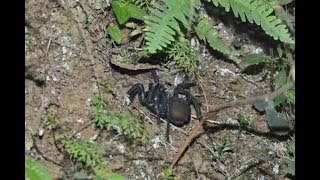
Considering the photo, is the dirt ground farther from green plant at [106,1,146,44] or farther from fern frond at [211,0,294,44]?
fern frond at [211,0,294,44]

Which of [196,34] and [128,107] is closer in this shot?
[128,107]

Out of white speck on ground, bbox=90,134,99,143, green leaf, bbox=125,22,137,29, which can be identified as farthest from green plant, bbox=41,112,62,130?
green leaf, bbox=125,22,137,29

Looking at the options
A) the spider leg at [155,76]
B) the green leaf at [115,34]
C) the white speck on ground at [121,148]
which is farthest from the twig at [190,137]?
the green leaf at [115,34]

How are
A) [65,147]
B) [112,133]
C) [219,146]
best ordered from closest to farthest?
[65,147] → [112,133] → [219,146]

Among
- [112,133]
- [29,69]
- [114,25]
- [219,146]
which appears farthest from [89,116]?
[219,146]

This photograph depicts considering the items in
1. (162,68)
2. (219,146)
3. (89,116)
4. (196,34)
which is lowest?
(89,116)

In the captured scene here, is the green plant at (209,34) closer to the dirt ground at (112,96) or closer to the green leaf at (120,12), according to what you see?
the dirt ground at (112,96)
